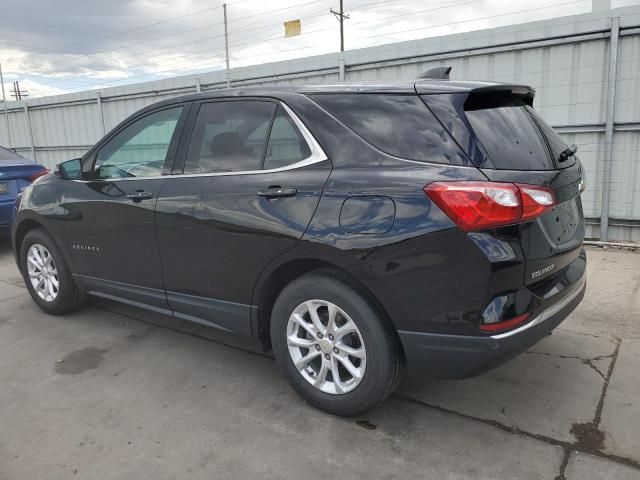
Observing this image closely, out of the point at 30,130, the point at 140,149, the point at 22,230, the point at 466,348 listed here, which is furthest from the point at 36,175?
the point at 30,130

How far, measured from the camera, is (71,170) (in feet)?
13.2

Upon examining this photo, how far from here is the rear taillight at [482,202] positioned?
2.23 m

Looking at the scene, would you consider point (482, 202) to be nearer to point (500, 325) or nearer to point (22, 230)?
point (500, 325)

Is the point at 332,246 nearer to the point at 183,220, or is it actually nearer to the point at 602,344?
the point at 183,220

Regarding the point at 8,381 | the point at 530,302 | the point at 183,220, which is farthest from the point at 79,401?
the point at 530,302

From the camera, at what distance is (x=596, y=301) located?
4402 mm

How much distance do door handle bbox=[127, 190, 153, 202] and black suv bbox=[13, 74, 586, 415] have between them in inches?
0.4

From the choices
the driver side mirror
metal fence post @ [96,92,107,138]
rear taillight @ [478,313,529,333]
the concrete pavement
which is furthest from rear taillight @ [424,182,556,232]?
metal fence post @ [96,92,107,138]

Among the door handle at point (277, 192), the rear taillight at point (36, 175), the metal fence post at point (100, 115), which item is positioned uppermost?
Result: the metal fence post at point (100, 115)

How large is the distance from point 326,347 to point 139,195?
5.47 ft

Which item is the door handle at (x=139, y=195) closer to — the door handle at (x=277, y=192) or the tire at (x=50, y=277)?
the door handle at (x=277, y=192)

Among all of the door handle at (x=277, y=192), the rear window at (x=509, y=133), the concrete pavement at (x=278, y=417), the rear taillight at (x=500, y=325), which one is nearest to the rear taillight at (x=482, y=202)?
the rear window at (x=509, y=133)

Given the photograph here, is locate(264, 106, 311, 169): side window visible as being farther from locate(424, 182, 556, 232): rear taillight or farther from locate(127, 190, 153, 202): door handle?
locate(127, 190, 153, 202): door handle

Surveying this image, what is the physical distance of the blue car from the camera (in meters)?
6.60
